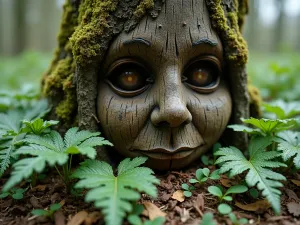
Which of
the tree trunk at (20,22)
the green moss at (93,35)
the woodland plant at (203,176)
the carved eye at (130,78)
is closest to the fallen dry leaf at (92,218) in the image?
the woodland plant at (203,176)

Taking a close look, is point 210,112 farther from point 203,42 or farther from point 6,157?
point 6,157

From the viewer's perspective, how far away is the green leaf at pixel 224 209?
1926mm

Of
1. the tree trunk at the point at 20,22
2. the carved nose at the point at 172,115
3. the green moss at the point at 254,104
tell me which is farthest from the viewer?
the tree trunk at the point at 20,22

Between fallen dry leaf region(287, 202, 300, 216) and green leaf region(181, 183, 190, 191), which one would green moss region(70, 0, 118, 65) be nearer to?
green leaf region(181, 183, 190, 191)

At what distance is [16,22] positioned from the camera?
12.7 m

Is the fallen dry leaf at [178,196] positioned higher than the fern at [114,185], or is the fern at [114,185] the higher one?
the fern at [114,185]

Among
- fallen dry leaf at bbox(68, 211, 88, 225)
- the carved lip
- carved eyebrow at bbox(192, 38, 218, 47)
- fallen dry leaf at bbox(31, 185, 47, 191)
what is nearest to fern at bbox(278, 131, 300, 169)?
the carved lip

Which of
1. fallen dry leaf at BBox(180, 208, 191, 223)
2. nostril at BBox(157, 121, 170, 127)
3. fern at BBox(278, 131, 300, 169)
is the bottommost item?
fallen dry leaf at BBox(180, 208, 191, 223)

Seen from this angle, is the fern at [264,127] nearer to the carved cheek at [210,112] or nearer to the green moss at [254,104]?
the carved cheek at [210,112]

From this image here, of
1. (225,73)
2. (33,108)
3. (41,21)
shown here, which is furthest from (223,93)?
(41,21)

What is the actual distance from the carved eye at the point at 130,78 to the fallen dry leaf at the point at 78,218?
1095mm

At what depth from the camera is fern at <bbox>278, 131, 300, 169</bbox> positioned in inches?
87.2

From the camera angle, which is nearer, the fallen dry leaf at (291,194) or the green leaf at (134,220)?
the green leaf at (134,220)

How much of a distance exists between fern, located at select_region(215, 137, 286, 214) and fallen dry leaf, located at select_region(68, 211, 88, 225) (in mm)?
→ 1049
